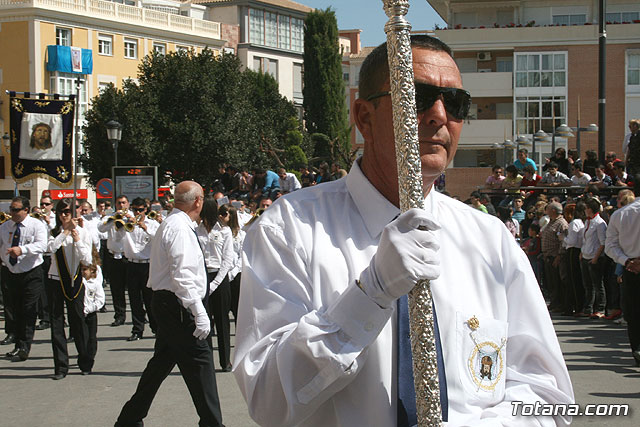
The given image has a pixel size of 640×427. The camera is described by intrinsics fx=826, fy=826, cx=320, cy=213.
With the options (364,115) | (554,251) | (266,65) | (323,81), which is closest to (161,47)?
(323,81)

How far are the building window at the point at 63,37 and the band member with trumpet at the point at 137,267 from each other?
45.3m

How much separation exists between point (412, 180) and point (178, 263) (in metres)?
5.34

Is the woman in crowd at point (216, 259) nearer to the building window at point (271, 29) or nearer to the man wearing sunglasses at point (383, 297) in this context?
the man wearing sunglasses at point (383, 297)

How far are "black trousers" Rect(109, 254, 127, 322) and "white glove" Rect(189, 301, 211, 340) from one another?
26.3 ft

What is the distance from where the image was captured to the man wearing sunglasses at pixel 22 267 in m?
11.1

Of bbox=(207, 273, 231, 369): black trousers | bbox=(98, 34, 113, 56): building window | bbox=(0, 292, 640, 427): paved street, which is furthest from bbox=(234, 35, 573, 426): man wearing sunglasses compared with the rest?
bbox=(98, 34, 113, 56): building window

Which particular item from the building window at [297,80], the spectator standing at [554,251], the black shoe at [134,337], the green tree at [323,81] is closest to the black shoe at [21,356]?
the black shoe at [134,337]

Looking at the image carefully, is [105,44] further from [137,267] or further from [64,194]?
[137,267]

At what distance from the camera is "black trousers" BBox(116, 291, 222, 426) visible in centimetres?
674

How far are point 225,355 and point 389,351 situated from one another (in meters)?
8.11

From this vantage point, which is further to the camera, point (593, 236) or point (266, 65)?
point (266, 65)

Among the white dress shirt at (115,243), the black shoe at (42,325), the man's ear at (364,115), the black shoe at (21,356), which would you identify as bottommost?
the black shoe at (42,325)

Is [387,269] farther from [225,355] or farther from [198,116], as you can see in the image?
[198,116]

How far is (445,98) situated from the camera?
2.29 meters
